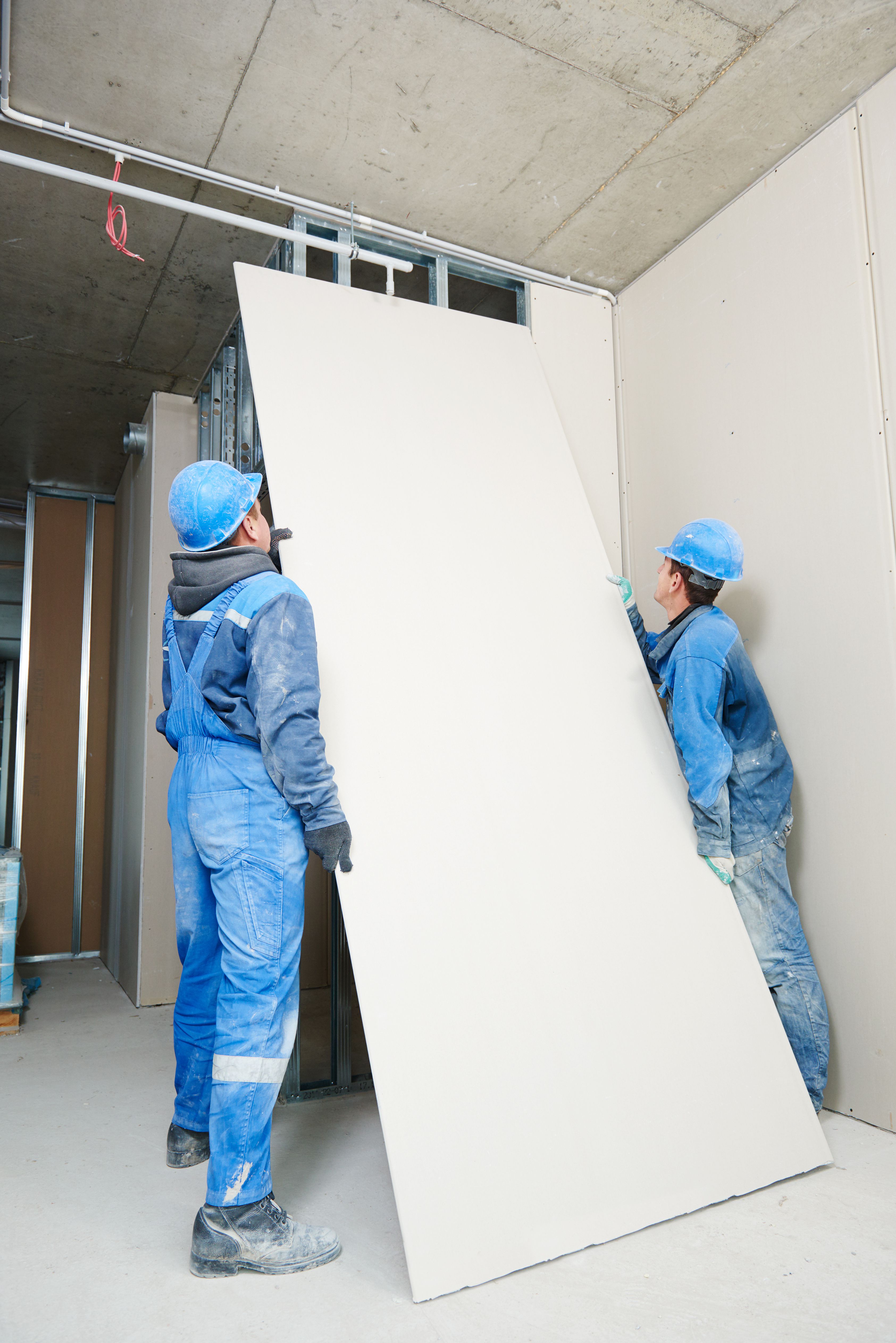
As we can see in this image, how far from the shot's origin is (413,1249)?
4.97ft

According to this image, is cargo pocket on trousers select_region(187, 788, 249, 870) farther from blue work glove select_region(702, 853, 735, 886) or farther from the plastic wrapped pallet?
the plastic wrapped pallet

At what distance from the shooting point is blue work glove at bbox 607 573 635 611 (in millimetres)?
2566

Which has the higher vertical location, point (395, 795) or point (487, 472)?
point (487, 472)

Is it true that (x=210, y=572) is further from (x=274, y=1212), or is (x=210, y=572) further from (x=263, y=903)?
(x=274, y=1212)

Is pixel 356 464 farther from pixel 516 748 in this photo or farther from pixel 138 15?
pixel 138 15

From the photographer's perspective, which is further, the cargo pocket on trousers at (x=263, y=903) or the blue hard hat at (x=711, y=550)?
the blue hard hat at (x=711, y=550)

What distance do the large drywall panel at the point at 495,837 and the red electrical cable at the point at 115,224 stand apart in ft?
1.43

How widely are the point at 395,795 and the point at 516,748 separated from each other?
361 millimetres

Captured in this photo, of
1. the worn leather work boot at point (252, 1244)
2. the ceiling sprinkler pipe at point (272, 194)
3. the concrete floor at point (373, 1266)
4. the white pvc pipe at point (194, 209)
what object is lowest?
the concrete floor at point (373, 1266)

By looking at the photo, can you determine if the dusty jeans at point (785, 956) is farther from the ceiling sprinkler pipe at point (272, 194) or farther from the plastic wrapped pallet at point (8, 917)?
the plastic wrapped pallet at point (8, 917)

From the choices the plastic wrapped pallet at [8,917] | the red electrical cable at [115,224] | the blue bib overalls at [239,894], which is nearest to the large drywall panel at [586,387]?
the red electrical cable at [115,224]

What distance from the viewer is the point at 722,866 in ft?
7.30

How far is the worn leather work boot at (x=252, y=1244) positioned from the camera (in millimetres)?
1574

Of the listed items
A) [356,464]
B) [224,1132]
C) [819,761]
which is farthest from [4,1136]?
[819,761]
